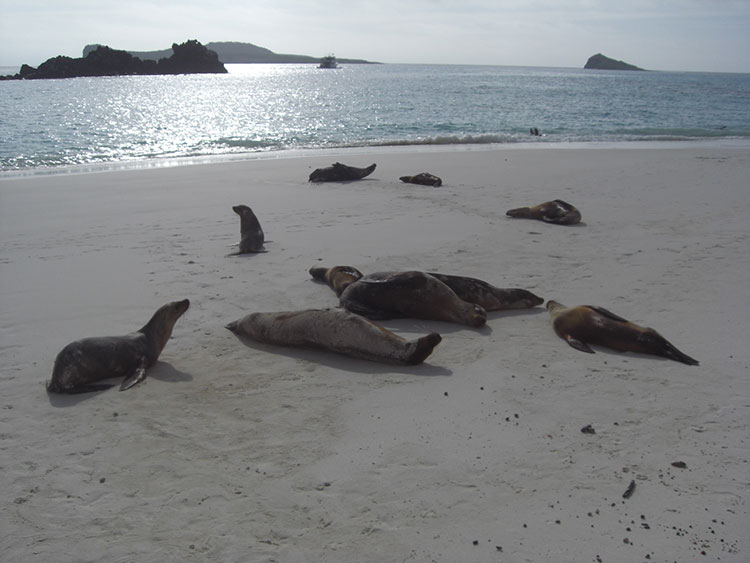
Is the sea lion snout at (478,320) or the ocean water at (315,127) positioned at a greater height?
the sea lion snout at (478,320)

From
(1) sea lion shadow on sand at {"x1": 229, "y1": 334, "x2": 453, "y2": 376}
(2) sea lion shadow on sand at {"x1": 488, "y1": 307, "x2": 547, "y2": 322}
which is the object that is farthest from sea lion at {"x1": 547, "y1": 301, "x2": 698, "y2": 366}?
(1) sea lion shadow on sand at {"x1": 229, "y1": 334, "x2": 453, "y2": 376}

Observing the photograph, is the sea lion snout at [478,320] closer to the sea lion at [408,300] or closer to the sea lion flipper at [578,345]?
the sea lion at [408,300]

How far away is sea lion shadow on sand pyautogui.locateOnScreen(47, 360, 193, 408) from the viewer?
3949 millimetres

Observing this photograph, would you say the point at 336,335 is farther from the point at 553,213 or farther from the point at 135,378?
the point at 553,213

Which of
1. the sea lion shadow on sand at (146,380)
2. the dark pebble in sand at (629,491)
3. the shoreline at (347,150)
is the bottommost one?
the shoreline at (347,150)

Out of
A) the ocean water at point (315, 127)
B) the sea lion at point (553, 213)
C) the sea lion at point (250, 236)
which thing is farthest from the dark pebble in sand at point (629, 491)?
the ocean water at point (315, 127)

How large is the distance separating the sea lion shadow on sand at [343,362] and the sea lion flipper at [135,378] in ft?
2.50

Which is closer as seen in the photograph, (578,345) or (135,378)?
(135,378)

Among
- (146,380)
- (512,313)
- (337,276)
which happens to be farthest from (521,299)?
(146,380)

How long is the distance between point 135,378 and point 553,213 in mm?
6060

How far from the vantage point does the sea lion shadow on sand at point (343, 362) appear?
14.2ft

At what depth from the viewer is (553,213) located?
8.61 m

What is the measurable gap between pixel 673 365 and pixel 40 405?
397 cm

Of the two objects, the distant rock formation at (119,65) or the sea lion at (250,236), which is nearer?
the sea lion at (250,236)
